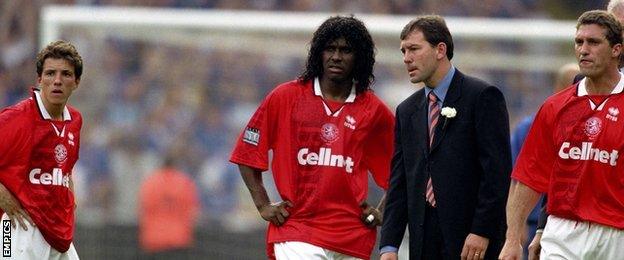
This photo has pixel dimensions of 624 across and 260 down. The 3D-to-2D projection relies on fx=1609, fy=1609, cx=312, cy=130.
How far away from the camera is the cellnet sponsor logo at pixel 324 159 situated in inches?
389

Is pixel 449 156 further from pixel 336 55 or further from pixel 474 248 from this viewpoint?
pixel 336 55

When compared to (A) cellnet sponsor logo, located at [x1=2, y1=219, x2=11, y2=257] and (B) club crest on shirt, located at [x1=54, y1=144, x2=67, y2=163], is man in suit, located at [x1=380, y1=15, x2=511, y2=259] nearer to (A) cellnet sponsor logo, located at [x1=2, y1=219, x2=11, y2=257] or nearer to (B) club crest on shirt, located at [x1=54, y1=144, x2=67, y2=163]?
(B) club crest on shirt, located at [x1=54, y1=144, x2=67, y2=163]

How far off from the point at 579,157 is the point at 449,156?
814 millimetres

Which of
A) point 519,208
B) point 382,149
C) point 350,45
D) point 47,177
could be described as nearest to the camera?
point 519,208

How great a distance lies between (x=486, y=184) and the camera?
894cm

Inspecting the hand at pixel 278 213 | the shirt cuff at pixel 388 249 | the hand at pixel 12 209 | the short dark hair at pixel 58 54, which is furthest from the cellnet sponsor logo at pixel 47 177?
the shirt cuff at pixel 388 249

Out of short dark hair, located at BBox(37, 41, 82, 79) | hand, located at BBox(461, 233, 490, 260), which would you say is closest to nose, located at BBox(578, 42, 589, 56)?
hand, located at BBox(461, 233, 490, 260)

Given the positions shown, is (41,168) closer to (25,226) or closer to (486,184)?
(25,226)

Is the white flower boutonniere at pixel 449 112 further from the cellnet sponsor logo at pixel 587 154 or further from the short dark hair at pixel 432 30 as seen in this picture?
the cellnet sponsor logo at pixel 587 154

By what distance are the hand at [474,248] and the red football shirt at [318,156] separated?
118 cm

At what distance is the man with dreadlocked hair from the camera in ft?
32.3

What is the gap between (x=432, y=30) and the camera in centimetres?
918

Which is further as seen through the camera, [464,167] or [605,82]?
[464,167]

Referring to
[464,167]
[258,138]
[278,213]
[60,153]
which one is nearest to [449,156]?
[464,167]
